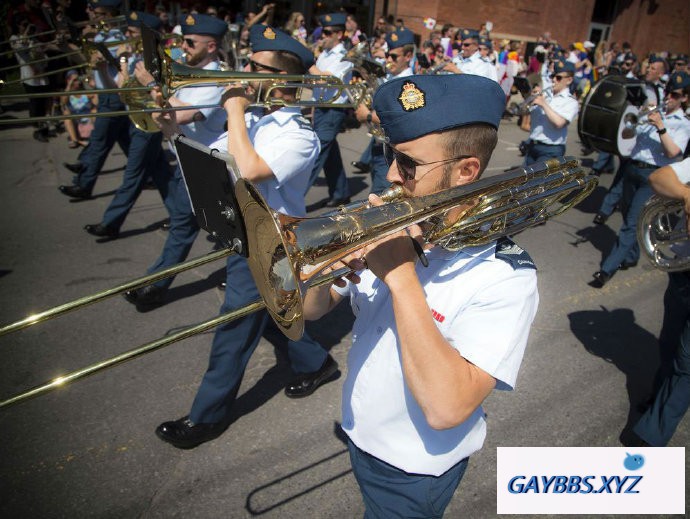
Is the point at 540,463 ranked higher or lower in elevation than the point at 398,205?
lower

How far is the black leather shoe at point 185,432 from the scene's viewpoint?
9.00 ft

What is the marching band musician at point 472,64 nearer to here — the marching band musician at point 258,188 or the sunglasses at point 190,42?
the sunglasses at point 190,42

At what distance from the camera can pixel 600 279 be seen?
199 inches

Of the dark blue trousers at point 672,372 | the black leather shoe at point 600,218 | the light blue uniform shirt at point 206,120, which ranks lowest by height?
the black leather shoe at point 600,218

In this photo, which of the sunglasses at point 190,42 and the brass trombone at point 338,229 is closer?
the brass trombone at point 338,229

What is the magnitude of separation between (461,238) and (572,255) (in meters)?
4.94

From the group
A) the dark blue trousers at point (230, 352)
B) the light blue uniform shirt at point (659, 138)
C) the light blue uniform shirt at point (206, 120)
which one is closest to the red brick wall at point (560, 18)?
the light blue uniform shirt at point (659, 138)

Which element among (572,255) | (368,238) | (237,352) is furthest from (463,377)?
(572,255)

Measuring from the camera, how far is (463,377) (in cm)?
130

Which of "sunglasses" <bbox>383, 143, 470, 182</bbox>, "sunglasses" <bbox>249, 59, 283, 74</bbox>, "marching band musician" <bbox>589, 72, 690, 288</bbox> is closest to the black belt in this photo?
"marching band musician" <bbox>589, 72, 690, 288</bbox>

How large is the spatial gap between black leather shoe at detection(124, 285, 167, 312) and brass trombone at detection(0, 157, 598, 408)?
2806mm

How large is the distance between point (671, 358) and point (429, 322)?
2457mm

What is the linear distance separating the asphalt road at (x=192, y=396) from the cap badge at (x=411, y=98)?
6.78 ft

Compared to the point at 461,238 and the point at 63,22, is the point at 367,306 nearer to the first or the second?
the point at 461,238
